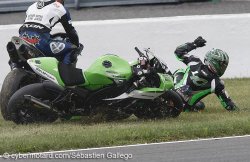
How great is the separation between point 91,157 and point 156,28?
26.7ft

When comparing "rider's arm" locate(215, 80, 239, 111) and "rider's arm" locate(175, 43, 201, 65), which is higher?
"rider's arm" locate(175, 43, 201, 65)

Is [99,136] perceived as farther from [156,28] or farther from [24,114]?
[156,28]

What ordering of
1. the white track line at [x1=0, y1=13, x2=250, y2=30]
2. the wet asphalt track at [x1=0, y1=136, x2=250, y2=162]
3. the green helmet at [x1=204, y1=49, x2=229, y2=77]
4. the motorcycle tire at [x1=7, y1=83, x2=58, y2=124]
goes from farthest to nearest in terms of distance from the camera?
the white track line at [x1=0, y1=13, x2=250, y2=30]
the green helmet at [x1=204, y1=49, x2=229, y2=77]
the motorcycle tire at [x1=7, y1=83, x2=58, y2=124]
the wet asphalt track at [x1=0, y1=136, x2=250, y2=162]

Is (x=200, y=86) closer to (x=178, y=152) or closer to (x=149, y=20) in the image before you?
(x=178, y=152)

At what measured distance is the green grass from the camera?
29.7ft

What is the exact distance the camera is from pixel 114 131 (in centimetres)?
973

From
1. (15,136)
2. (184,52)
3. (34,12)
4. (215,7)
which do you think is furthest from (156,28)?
(15,136)

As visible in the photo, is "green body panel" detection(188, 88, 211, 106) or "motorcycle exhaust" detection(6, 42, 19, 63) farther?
"green body panel" detection(188, 88, 211, 106)

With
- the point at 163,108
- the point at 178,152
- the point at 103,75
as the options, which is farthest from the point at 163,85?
the point at 178,152

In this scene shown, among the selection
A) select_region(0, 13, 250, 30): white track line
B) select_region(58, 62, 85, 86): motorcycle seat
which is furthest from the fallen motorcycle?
select_region(0, 13, 250, 30): white track line

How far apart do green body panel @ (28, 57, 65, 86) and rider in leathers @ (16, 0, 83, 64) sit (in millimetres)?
887

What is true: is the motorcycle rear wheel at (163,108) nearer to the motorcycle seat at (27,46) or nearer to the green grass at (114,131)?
the green grass at (114,131)

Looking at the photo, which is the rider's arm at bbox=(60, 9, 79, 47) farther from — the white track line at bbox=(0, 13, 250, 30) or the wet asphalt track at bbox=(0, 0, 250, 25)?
the wet asphalt track at bbox=(0, 0, 250, 25)

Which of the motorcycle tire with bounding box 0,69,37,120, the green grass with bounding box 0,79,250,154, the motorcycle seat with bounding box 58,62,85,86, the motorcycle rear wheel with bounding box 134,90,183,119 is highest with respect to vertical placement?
the motorcycle seat with bounding box 58,62,85,86
